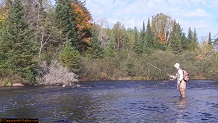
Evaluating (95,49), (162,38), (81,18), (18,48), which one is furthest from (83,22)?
(162,38)

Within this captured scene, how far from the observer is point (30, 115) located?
17656mm

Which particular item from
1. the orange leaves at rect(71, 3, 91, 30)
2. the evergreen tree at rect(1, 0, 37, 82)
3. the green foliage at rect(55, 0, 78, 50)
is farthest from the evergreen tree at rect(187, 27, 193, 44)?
the evergreen tree at rect(1, 0, 37, 82)

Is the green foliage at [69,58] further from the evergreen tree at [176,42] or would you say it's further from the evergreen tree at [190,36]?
the evergreen tree at [190,36]

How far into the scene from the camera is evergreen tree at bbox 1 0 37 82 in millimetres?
48062

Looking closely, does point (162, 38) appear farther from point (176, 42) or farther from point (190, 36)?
point (190, 36)

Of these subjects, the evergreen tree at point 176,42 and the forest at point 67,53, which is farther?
the evergreen tree at point 176,42

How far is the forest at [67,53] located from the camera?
159ft

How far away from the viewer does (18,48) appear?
48344 mm

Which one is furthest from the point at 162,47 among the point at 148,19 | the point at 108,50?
the point at 108,50

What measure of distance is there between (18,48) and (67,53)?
1155 centimetres

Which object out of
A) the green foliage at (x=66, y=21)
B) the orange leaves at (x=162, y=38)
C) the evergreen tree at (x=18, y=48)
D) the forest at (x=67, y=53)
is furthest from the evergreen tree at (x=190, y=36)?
the evergreen tree at (x=18, y=48)

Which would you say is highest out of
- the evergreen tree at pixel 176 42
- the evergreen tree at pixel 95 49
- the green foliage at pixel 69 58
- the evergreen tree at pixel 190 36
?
the evergreen tree at pixel 190 36

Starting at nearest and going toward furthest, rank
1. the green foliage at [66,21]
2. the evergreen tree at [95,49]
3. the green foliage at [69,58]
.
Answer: the green foliage at [69,58]
the green foliage at [66,21]
the evergreen tree at [95,49]

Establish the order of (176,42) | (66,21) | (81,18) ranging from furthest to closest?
(176,42) < (81,18) < (66,21)
